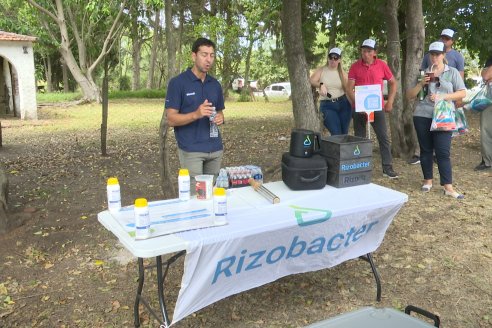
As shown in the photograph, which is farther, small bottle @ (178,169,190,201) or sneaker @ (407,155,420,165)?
sneaker @ (407,155,420,165)

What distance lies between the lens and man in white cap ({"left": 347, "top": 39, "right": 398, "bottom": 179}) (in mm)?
6215

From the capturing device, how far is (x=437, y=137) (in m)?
5.42

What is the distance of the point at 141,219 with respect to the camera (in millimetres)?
2506

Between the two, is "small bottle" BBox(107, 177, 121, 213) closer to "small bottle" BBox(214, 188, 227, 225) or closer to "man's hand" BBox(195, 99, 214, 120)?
"small bottle" BBox(214, 188, 227, 225)

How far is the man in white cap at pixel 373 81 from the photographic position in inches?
245

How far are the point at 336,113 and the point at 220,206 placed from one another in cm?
421

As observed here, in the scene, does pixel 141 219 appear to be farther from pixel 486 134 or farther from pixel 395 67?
pixel 486 134

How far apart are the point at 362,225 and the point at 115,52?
37618 mm

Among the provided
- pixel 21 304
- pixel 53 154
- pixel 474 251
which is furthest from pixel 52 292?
pixel 53 154

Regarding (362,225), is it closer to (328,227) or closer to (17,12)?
(328,227)

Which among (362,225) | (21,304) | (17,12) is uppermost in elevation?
(17,12)

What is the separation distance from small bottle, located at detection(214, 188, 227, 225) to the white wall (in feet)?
54.4

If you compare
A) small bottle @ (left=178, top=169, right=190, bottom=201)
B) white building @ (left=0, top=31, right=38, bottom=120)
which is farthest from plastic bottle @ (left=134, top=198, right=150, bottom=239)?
white building @ (left=0, top=31, right=38, bottom=120)

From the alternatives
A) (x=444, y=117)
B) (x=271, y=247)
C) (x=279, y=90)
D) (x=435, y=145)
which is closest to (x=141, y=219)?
(x=271, y=247)
